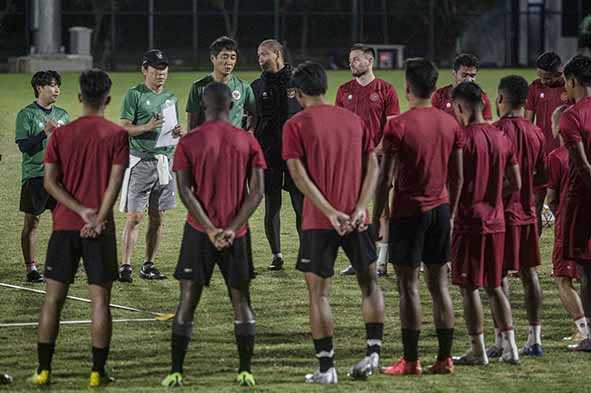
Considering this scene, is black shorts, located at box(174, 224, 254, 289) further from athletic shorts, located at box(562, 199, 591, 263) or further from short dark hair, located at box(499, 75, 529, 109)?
athletic shorts, located at box(562, 199, 591, 263)

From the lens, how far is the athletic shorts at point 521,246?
912 cm

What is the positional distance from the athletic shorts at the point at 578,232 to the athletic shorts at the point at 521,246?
30 cm

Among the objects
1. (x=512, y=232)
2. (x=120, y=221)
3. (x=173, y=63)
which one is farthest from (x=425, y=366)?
(x=173, y=63)

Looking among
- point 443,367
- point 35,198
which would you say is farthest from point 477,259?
point 35,198

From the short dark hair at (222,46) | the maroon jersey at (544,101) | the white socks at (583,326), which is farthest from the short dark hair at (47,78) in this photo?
the maroon jersey at (544,101)

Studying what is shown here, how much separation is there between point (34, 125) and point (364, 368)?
4.64 m

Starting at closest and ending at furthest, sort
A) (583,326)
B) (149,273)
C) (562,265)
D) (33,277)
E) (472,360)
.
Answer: (472,360) < (583,326) < (562,265) < (33,277) < (149,273)

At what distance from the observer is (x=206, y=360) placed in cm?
915

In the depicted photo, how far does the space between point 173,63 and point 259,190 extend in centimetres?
4441

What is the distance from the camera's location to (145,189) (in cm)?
1231

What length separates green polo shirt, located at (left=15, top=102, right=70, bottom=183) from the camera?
11.9 meters

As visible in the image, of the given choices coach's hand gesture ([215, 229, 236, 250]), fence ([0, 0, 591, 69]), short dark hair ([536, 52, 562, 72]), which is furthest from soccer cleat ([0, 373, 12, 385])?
fence ([0, 0, 591, 69])

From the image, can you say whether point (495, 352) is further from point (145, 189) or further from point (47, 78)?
point (47, 78)

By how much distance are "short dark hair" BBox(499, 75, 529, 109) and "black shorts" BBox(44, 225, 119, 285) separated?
107 inches
